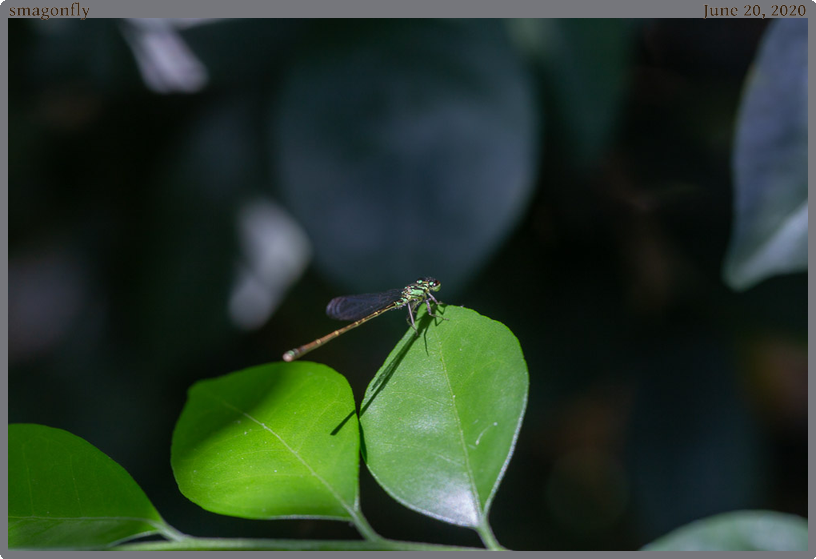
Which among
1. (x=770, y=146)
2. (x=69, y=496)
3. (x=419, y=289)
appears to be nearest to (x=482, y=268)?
(x=419, y=289)

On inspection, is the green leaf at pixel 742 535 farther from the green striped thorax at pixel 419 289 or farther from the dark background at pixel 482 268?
the dark background at pixel 482 268

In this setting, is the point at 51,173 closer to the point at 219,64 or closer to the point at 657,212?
the point at 219,64

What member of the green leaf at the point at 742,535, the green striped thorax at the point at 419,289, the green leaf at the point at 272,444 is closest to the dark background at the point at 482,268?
the green striped thorax at the point at 419,289

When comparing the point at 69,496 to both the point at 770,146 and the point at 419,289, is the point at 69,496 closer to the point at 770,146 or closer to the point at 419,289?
the point at 419,289

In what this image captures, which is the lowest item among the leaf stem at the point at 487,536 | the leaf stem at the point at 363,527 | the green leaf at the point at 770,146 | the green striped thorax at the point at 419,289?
the leaf stem at the point at 487,536

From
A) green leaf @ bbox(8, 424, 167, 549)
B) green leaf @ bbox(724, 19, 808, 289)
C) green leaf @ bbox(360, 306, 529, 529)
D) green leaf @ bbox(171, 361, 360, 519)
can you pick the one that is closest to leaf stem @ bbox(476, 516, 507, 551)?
green leaf @ bbox(360, 306, 529, 529)
